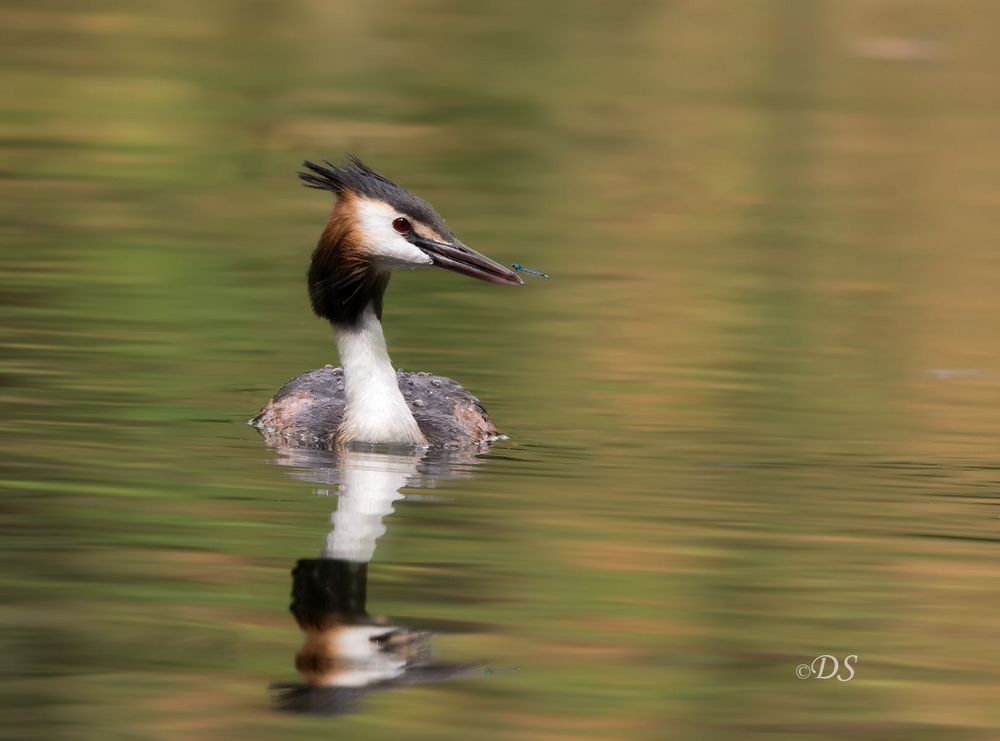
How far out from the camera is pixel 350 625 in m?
8.87

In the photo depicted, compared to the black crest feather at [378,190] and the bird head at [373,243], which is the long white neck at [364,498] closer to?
the bird head at [373,243]

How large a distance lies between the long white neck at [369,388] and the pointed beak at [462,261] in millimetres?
569

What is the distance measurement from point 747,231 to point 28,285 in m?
7.95

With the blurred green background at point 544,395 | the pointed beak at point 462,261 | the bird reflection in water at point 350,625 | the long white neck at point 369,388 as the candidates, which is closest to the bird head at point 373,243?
the pointed beak at point 462,261

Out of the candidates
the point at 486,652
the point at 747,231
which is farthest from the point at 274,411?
the point at 747,231

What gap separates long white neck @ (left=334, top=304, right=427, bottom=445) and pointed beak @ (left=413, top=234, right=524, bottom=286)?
0.57 m

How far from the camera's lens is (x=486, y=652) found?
336 inches

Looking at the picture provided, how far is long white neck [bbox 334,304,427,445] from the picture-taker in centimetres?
1271

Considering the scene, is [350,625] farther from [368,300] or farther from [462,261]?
[368,300]

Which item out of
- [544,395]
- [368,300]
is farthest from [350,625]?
[544,395]

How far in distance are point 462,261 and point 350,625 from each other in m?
3.94

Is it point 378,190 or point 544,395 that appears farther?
point 544,395

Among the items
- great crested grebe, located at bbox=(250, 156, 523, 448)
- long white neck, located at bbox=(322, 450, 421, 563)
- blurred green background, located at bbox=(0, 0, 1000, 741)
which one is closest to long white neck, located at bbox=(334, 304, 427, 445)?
great crested grebe, located at bbox=(250, 156, 523, 448)

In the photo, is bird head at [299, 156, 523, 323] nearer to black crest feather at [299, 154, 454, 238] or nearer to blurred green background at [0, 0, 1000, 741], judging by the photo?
black crest feather at [299, 154, 454, 238]
